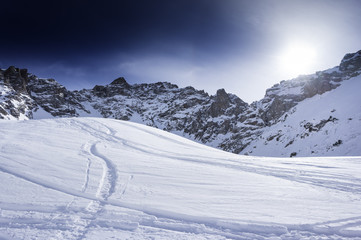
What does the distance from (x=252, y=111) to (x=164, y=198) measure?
3697 inches

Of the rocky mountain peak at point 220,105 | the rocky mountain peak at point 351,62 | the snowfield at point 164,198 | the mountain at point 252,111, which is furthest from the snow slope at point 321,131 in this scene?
the rocky mountain peak at point 220,105

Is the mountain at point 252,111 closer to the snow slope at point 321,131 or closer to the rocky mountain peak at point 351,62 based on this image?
the snow slope at point 321,131

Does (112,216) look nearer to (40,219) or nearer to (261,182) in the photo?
(40,219)

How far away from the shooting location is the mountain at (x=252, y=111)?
41594 mm

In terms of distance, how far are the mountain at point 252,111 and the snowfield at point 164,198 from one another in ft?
113

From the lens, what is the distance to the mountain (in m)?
41.6

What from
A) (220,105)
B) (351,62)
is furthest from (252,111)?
(351,62)

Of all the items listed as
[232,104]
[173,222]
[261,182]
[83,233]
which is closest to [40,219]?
[83,233]

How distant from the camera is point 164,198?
184 inches

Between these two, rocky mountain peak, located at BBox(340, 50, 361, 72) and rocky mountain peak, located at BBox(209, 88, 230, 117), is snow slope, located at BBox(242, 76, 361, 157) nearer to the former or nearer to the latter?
rocky mountain peak, located at BBox(340, 50, 361, 72)

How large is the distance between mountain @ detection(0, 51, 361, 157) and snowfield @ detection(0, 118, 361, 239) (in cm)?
3456

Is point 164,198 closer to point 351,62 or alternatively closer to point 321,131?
point 321,131

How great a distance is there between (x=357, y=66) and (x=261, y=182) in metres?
96.4

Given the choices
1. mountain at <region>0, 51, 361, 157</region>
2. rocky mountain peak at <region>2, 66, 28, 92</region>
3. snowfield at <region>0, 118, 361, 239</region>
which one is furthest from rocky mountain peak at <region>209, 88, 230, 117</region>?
rocky mountain peak at <region>2, 66, 28, 92</region>
